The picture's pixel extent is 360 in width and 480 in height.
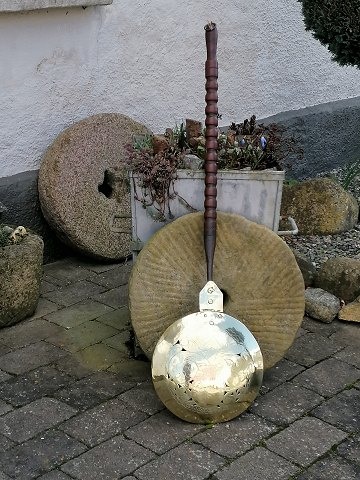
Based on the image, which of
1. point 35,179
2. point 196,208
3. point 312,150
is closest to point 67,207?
point 35,179

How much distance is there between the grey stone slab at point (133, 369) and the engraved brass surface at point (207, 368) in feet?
1.21

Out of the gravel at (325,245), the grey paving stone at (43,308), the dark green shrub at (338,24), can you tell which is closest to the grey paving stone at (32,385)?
the grey paving stone at (43,308)

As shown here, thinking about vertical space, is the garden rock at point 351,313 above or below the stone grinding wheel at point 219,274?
below

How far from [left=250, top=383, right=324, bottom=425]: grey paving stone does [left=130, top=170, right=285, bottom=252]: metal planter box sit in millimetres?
690

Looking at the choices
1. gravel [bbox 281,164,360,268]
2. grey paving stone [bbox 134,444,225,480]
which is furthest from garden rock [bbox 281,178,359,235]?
grey paving stone [bbox 134,444,225,480]

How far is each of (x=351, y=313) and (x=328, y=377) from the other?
62cm

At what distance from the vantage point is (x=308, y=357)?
3.74 meters

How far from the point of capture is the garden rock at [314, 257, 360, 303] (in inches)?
165

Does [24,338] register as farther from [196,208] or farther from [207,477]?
[207,477]

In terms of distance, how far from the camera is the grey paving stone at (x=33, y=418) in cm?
307

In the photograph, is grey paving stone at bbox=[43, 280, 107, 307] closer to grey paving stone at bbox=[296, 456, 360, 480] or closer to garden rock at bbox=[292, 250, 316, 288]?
garden rock at bbox=[292, 250, 316, 288]

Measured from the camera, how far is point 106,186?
4.87 m

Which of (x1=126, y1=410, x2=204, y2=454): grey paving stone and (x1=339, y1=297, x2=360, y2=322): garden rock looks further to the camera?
(x1=339, y1=297, x2=360, y2=322): garden rock

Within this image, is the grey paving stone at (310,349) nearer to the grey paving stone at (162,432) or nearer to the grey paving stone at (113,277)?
the grey paving stone at (162,432)
